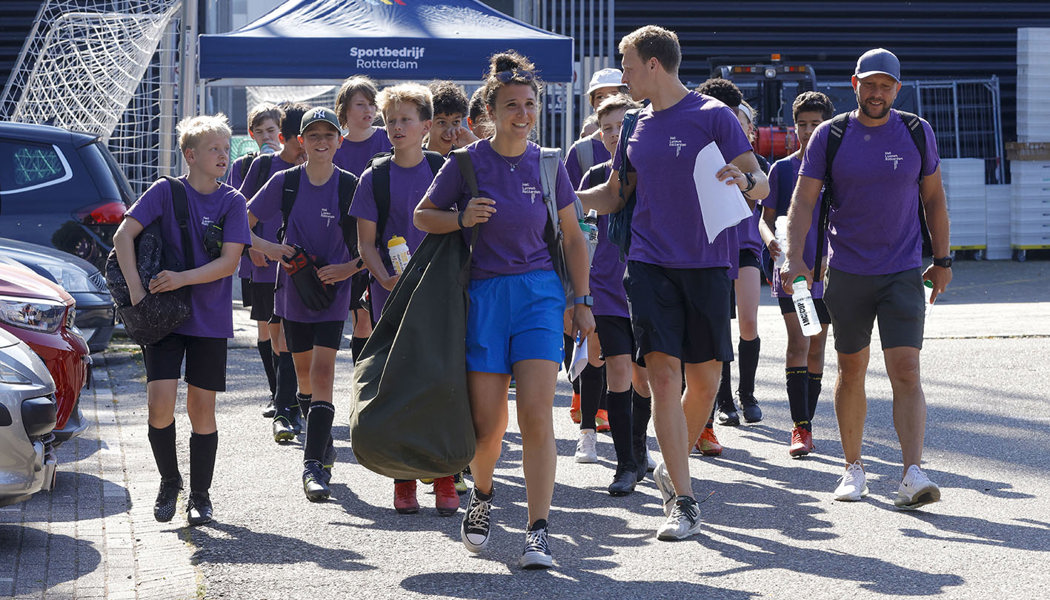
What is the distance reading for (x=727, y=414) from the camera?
8273mm

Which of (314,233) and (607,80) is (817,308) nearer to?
(607,80)

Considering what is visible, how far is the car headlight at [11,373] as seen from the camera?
5191 millimetres

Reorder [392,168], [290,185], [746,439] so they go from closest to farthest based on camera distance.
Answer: [392,168] < [290,185] < [746,439]

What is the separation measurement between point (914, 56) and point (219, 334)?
61.7 feet

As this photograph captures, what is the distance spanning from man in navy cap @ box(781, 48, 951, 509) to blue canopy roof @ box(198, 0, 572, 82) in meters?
6.97

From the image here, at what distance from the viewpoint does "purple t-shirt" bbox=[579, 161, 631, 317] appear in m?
6.70

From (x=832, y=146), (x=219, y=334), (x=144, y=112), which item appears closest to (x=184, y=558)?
(x=219, y=334)

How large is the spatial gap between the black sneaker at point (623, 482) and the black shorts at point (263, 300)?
2911mm

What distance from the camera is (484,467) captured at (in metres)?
5.21

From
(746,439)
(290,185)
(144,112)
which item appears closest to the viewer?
(290,185)

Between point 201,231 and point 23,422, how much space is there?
1.11 m

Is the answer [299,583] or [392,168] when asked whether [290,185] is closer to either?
[392,168]

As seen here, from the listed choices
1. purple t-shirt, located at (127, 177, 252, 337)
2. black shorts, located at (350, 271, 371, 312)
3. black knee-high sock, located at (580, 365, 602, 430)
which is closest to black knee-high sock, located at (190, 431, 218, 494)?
purple t-shirt, located at (127, 177, 252, 337)

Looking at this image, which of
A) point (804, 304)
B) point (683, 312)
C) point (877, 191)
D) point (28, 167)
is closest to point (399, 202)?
point (683, 312)
